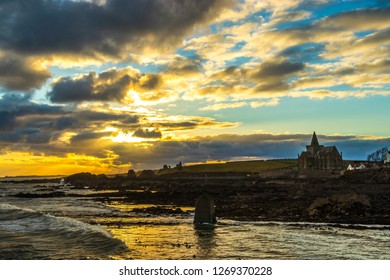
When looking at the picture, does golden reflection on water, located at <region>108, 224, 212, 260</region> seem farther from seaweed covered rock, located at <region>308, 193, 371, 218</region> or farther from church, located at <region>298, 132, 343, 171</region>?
church, located at <region>298, 132, 343, 171</region>

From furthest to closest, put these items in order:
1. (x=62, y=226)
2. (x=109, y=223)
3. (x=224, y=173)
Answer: (x=224, y=173) < (x=109, y=223) < (x=62, y=226)

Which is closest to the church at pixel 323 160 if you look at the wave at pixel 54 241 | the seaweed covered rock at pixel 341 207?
the seaweed covered rock at pixel 341 207

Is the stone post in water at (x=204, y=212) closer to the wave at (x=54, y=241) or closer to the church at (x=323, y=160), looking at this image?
the wave at (x=54, y=241)

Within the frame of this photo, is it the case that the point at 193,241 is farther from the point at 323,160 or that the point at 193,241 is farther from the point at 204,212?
the point at 323,160

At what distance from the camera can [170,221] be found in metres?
30.8

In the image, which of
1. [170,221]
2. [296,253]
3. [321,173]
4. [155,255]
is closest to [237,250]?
[296,253]

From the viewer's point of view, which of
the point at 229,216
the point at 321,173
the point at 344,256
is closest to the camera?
the point at 344,256

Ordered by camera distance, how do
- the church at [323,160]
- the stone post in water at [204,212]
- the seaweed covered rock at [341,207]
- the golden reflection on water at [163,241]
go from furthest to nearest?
the church at [323,160] < the seaweed covered rock at [341,207] < the stone post in water at [204,212] < the golden reflection on water at [163,241]

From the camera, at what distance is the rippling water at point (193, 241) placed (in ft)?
58.2

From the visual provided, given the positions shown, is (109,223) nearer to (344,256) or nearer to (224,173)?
(344,256)

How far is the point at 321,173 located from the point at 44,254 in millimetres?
94030

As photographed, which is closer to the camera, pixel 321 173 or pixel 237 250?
pixel 237 250

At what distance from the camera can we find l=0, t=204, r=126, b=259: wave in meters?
17.8

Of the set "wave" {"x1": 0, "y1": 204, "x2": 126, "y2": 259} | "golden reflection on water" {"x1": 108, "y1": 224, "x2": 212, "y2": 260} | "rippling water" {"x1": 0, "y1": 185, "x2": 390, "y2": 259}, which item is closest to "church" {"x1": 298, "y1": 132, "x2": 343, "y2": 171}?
"rippling water" {"x1": 0, "y1": 185, "x2": 390, "y2": 259}
